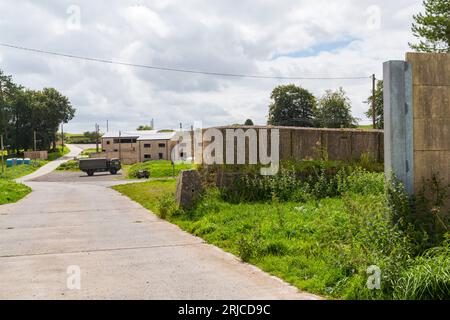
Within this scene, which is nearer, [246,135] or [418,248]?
[418,248]

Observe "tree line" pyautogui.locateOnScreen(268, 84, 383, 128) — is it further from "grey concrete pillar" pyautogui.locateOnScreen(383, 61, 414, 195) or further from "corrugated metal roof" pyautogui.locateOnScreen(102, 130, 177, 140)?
"grey concrete pillar" pyautogui.locateOnScreen(383, 61, 414, 195)

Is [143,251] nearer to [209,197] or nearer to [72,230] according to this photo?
[72,230]

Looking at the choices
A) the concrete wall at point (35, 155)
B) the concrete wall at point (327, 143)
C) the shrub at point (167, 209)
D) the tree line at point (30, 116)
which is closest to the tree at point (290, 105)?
the concrete wall at point (35, 155)

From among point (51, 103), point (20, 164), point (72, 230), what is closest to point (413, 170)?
point (72, 230)

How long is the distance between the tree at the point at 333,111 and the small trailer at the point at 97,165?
31637mm

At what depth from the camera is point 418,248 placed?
6.10m

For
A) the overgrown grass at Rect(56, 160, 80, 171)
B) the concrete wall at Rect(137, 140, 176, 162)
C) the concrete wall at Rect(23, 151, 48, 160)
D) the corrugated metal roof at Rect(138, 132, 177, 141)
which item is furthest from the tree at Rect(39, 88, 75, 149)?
the overgrown grass at Rect(56, 160, 80, 171)

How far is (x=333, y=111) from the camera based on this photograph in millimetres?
73125

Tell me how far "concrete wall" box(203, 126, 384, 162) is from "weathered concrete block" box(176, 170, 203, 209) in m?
2.19

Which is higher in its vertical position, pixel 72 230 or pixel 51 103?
pixel 51 103

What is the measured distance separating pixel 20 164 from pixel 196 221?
6928 cm

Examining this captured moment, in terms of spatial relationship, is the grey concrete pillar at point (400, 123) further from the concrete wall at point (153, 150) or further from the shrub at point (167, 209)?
the concrete wall at point (153, 150)

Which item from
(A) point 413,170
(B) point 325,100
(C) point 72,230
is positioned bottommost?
(C) point 72,230

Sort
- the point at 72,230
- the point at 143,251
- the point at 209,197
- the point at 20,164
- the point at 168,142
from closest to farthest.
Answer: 1. the point at 143,251
2. the point at 72,230
3. the point at 209,197
4. the point at 20,164
5. the point at 168,142
